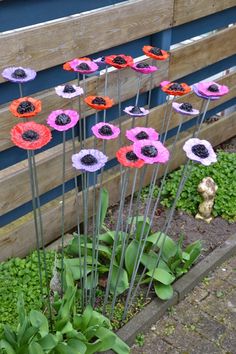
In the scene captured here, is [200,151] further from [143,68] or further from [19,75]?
[19,75]

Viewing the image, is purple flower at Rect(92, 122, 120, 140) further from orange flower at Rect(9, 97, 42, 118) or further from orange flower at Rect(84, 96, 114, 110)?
orange flower at Rect(9, 97, 42, 118)

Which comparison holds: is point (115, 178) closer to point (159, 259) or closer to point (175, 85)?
point (159, 259)

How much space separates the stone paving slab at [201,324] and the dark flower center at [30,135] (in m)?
1.57

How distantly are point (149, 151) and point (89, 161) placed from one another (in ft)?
0.86

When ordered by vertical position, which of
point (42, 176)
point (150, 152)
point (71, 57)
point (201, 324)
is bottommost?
point (201, 324)

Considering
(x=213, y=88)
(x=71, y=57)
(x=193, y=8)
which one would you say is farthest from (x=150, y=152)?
(x=193, y=8)

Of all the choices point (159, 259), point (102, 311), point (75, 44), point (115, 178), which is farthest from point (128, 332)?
point (75, 44)

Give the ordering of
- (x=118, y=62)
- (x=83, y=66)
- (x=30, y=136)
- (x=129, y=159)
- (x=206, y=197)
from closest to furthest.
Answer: (x=30, y=136)
(x=129, y=159)
(x=83, y=66)
(x=118, y=62)
(x=206, y=197)

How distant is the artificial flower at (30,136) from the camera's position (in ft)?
6.82

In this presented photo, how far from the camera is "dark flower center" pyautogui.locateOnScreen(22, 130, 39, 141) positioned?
6.91 feet

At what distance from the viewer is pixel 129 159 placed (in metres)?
2.24

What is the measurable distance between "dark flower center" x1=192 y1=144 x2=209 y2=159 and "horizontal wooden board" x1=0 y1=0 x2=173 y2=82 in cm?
119

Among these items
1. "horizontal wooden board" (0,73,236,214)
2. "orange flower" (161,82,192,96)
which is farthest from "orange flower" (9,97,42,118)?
"horizontal wooden board" (0,73,236,214)

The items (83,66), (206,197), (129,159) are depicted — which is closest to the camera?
(129,159)
